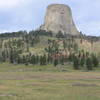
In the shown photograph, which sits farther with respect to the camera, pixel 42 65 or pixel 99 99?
pixel 42 65

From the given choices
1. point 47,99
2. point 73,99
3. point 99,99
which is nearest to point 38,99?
point 47,99

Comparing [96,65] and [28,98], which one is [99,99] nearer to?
[28,98]

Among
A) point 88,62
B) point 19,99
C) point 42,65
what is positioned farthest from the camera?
point 42,65

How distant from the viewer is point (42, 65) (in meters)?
198

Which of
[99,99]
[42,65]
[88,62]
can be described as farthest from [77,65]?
[99,99]

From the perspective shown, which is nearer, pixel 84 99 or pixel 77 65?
pixel 84 99

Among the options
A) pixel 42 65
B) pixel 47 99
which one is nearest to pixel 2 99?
pixel 47 99

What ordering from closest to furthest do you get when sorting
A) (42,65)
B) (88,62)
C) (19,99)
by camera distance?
(19,99) < (88,62) < (42,65)

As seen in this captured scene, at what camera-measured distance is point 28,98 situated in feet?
151

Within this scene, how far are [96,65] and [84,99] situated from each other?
Answer: 139 m

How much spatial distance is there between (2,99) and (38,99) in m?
5.14

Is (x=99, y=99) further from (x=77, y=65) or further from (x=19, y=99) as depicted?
(x=77, y=65)

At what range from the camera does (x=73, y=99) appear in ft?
150

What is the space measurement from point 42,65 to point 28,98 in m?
152
